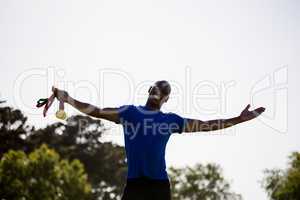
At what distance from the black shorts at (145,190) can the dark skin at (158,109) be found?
31.8 inches

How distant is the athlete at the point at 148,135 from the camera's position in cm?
755

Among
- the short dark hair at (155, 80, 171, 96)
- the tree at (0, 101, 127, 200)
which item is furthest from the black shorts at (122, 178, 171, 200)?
the tree at (0, 101, 127, 200)

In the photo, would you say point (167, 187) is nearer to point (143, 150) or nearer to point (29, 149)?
point (143, 150)

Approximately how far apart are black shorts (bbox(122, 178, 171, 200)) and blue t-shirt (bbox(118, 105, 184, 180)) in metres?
0.06

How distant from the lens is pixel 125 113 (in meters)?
7.79

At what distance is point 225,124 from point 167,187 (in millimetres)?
1309

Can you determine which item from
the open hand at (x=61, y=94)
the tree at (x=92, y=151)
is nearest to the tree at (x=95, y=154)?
the tree at (x=92, y=151)

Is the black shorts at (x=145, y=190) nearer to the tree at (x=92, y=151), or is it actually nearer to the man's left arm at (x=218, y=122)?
the man's left arm at (x=218, y=122)

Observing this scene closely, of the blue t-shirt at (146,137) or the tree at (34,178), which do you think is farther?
the tree at (34,178)

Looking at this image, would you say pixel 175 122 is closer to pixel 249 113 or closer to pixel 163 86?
pixel 163 86

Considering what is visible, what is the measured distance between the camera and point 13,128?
75250 millimetres

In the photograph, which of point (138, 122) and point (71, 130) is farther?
point (71, 130)

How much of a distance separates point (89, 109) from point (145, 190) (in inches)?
51.6

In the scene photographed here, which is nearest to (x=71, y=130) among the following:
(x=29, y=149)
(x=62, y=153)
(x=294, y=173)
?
(x=62, y=153)
